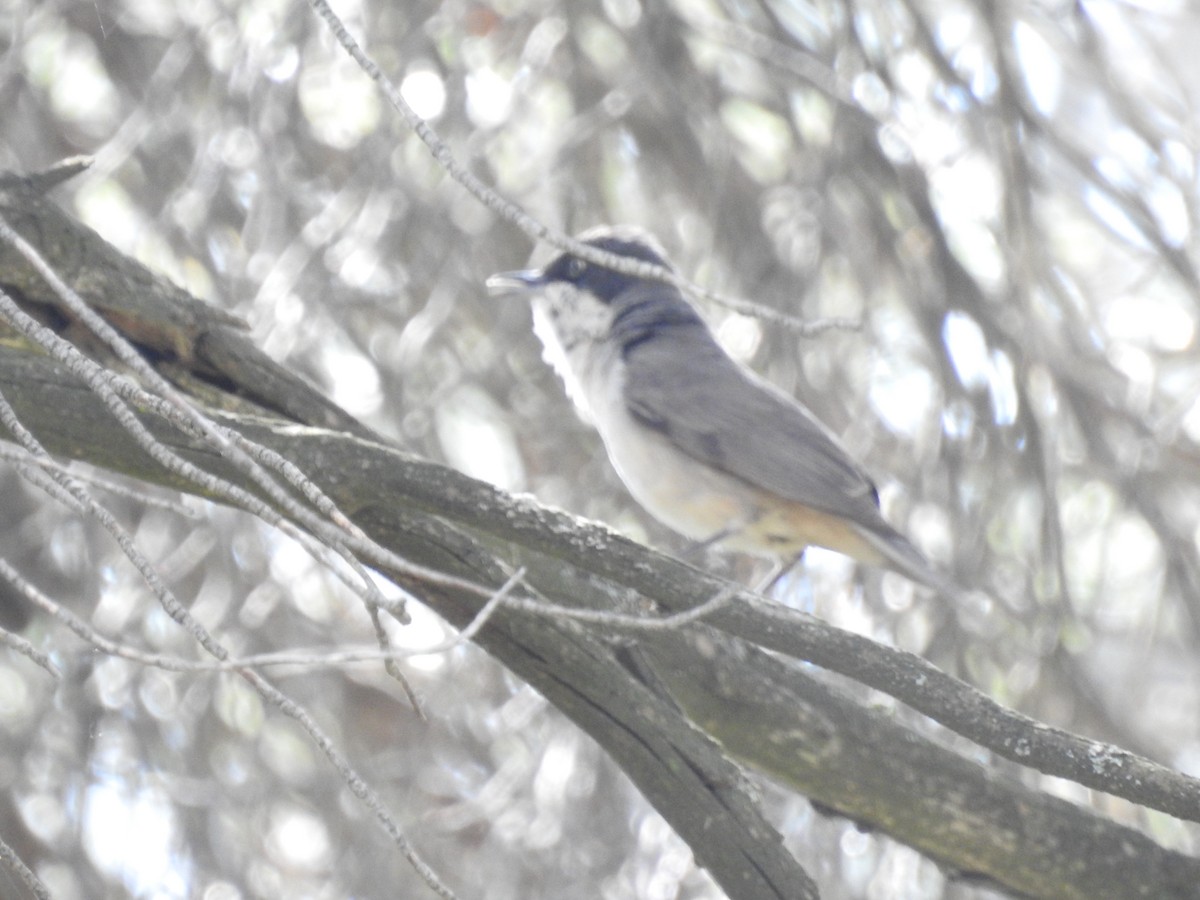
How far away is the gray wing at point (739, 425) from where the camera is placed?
4.83 m

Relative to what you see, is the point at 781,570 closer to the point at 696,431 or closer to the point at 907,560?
the point at 696,431

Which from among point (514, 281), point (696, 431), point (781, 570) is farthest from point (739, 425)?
point (514, 281)

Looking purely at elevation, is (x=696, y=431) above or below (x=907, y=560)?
above

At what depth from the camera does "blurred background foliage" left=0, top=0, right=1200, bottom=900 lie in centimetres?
454

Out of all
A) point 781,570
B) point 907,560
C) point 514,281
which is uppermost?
point 514,281

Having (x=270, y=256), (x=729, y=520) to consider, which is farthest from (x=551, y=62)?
(x=729, y=520)

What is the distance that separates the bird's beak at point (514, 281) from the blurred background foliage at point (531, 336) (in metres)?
0.15

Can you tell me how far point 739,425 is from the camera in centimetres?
512

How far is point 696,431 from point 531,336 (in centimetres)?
84

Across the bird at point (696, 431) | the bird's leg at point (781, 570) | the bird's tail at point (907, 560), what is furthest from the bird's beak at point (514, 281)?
the bird's tail at point (907, 560)

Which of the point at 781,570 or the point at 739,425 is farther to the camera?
the point at 781,570

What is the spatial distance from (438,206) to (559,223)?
44 centimetres

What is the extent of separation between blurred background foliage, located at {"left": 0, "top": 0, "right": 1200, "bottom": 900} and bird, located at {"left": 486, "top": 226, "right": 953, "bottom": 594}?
0.15 m

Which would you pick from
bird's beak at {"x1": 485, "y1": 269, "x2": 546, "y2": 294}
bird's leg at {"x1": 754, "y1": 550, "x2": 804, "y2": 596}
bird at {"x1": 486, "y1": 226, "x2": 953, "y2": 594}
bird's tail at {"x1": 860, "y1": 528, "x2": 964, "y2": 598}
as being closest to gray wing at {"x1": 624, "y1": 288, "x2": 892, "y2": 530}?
bird at {"x1": 486, "y1": 226, "x2": 953, "y2": 594}
